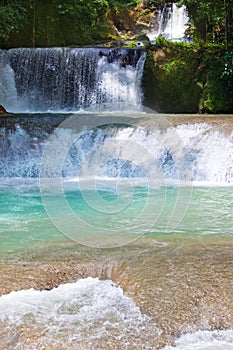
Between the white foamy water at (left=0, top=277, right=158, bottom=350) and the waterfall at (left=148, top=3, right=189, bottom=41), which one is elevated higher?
the waterfall at (left=148, top=3, right=189, bottom=41)

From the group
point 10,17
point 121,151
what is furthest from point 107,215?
point 10,17

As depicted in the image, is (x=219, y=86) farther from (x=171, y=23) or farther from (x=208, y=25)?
(x=171, y=23)

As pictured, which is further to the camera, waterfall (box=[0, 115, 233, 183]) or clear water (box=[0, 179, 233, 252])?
waterfall (box=[0, 115, 233, 183])

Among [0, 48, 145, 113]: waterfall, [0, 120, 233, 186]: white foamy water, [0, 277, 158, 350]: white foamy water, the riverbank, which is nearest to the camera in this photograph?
[0, 277, 158, 350]: white foamy water

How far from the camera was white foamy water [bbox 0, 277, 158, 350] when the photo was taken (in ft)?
8.95

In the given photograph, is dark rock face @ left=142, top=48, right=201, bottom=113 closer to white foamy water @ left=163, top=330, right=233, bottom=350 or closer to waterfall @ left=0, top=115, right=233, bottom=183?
waterfall @ left=0, top=115, right=233, bottom=183

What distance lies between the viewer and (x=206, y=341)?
2.83 m

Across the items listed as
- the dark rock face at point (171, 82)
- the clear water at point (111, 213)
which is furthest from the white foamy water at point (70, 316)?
the dark rock face at point (171, 82)

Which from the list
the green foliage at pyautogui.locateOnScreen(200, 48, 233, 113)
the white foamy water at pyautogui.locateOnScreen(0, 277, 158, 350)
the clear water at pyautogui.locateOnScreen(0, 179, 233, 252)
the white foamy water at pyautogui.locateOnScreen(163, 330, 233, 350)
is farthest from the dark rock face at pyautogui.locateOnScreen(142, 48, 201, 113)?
the white foamy water at pyautogui.locateOnScreen(163, 330, 233, 350)

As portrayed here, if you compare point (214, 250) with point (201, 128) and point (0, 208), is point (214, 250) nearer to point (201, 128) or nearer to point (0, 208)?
point (0, 208)

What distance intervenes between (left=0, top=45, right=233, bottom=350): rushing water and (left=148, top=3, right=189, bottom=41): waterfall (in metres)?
5.72

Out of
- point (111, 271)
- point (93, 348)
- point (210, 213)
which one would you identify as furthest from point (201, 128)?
point (93, 348)

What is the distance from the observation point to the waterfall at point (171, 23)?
63.3ft

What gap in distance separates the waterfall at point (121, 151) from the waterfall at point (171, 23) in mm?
10503
